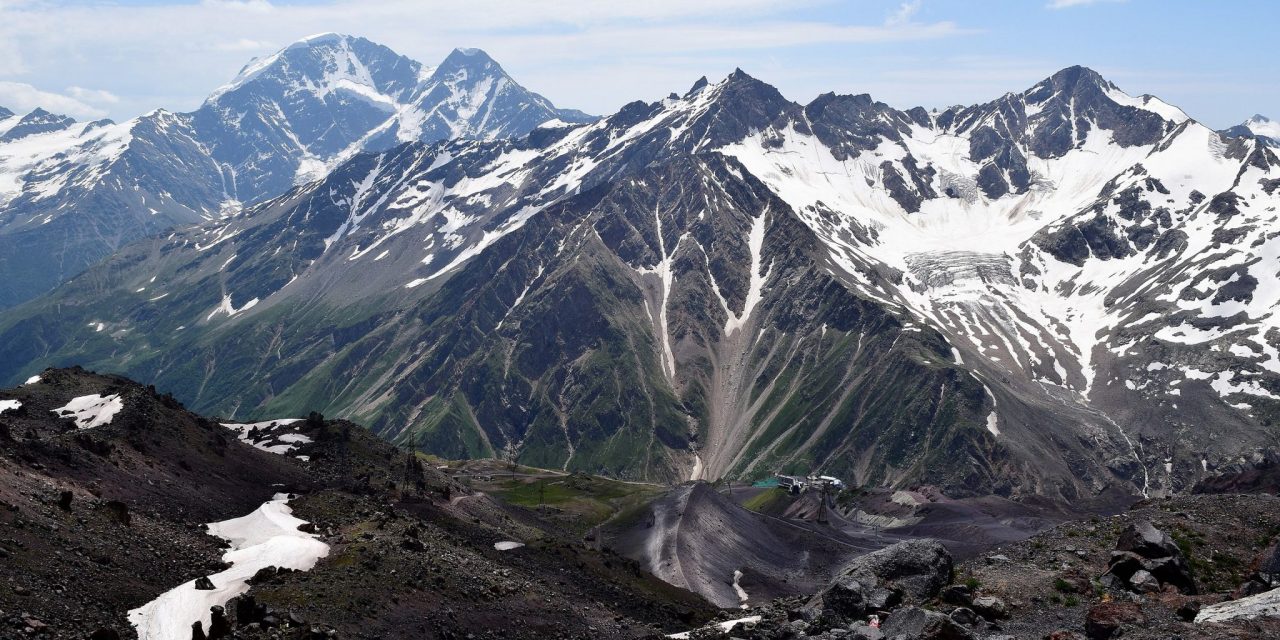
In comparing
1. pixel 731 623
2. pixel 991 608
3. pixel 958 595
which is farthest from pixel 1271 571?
pixel 731 623

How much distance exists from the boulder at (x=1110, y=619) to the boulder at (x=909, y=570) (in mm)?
11375

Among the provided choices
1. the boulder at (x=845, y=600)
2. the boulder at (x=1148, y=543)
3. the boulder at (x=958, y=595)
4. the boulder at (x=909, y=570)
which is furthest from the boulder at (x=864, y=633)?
the boulder at (x=1148, y=543)

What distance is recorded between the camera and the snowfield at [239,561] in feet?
217

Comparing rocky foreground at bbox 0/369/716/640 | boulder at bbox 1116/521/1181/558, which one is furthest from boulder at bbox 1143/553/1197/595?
rocky foreground at bbox 0/369/716/640

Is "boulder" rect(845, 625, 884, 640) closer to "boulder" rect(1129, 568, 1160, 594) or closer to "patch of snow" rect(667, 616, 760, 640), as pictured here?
"boulder" rect(1129, 568, 1160, 594)

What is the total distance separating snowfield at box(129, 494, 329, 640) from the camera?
217 ft

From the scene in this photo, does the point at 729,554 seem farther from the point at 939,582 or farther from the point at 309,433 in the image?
the point at 939,582

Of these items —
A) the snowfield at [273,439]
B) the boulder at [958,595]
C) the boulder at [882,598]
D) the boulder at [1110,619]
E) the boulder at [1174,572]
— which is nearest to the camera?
the boulder at [1110,619]

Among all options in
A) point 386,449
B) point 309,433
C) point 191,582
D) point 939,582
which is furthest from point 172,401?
point 939,582

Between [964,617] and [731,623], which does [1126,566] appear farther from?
[731,623]

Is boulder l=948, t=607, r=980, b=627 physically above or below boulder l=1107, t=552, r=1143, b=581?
below

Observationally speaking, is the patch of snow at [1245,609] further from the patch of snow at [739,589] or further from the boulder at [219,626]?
the patch of snow at [739,589]

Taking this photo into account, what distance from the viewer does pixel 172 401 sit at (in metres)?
132

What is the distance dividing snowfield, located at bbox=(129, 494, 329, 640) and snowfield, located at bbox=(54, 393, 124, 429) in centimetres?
2386
